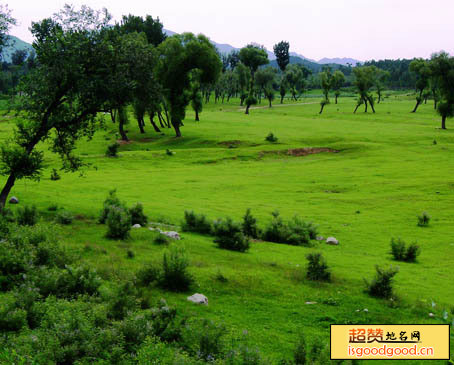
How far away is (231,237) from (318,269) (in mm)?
5037

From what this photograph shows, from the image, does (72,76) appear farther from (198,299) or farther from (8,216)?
(198,299)

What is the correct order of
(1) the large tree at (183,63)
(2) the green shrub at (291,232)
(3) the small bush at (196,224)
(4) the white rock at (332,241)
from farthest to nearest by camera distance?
(1) the large tree at (183,63) < (4) the white rock at (332,241) < (3) the small bush at (196,224) < (2) the green shrub at (291,232)

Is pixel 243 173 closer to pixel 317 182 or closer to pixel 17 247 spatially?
pixel 317 182

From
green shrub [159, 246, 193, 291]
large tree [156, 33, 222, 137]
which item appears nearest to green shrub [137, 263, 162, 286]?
green shrub [159, 246, 193, 291]

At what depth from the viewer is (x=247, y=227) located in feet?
71.3

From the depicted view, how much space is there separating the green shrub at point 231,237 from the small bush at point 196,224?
2087 mm

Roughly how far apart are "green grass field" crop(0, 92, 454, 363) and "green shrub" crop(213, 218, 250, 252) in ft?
1.73

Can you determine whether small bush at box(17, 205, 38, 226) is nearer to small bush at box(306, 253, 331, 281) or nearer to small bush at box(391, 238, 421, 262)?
small bush at box(306, 253, 331, 281)

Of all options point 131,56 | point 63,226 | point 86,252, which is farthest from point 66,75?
point 86,252

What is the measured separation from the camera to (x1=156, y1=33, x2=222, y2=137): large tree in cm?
5831

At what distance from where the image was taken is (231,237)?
60.4 ft

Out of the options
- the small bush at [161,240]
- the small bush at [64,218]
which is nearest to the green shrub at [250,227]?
the small bush at [161,240]

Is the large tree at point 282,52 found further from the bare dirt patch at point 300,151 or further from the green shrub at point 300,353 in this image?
the green shrub at point 300,353

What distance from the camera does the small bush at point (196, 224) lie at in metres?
21.2
